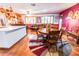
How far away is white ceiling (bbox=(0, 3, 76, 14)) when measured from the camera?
1.65 m

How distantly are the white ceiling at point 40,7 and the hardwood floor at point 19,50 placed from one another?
501 millimetres

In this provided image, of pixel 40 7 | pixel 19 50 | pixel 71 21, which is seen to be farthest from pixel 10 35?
pixel 71 21

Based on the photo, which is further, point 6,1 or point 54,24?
point 54,24

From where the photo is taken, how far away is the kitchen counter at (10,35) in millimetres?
1624

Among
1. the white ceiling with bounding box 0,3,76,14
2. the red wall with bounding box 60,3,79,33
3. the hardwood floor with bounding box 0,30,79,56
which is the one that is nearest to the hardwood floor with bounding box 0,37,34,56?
the hardwood floor with bounding box 0,30,79,56

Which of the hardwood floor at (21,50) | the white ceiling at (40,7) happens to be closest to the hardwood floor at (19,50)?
the hardwood floor at (21,50)

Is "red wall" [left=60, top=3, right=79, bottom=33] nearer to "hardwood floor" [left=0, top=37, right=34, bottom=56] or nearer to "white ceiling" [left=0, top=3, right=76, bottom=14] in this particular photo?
"white ceiling" [left=0, top=3, right=76, bottom=14]

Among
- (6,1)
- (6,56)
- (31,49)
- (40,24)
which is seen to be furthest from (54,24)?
(6,56)

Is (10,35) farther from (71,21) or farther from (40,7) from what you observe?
(71,21)

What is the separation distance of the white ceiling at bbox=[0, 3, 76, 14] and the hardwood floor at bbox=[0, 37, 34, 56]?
501 millimetres

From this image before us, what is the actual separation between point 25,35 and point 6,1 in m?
0.64

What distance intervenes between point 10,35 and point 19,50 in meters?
0.30

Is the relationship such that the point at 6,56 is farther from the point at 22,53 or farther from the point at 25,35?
the point at 25,35

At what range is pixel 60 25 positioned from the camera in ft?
5.72
